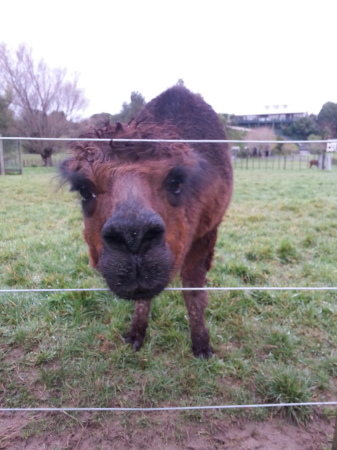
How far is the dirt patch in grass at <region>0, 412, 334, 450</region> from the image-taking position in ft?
Result: 8.57

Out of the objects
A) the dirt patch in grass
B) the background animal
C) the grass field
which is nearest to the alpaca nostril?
the background animal

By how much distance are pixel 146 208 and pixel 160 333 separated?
2155 millimetres

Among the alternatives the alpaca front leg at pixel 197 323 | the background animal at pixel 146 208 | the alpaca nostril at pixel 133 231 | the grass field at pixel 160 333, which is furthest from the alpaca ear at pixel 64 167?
the alpaca front leg at pixel 197 323

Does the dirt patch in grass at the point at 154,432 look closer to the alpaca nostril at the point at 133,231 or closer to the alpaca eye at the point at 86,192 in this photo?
the alpaca nostril at the point at 133,231

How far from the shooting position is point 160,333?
3.75m

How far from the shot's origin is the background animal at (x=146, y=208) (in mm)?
2037

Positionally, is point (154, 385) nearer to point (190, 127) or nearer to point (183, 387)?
point (183, 387)

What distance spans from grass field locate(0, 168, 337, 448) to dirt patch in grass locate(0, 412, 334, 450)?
106 millimetres

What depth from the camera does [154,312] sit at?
13.4 feet

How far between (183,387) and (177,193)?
1.78 m

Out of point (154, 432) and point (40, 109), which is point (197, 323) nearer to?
point (154, 432)

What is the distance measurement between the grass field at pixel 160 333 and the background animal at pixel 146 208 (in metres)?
0.29

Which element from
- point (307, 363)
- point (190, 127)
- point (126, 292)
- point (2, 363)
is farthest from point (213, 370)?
point (190, 127)

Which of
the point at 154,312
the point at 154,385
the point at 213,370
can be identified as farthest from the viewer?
the point at 154,312
